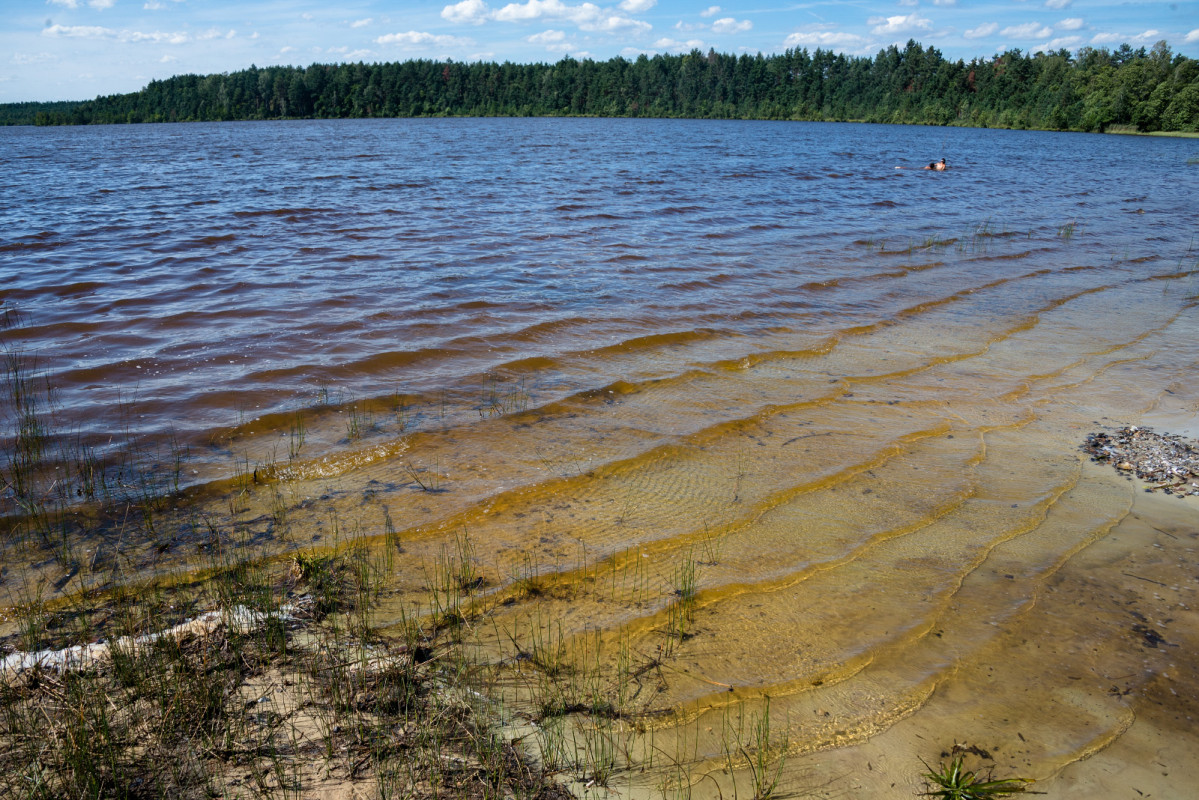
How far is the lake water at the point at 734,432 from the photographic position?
3.22 meters

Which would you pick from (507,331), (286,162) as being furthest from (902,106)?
(507,331)

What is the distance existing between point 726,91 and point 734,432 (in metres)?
135

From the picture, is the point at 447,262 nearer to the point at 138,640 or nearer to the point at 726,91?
the point at 138,640

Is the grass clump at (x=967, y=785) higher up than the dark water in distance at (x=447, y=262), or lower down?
lower down

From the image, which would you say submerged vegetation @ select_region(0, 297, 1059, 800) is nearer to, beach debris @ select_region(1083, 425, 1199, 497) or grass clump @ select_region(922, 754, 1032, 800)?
grass clump @ select_region(922, 754, 1032, 800)

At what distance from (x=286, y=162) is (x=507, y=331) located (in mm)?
29701

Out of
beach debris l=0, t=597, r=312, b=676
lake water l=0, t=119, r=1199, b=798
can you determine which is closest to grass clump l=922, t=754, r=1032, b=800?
lake water l=0, t=119, r=1199, b=798

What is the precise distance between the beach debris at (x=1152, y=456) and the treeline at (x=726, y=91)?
336ft

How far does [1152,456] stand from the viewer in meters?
5.61

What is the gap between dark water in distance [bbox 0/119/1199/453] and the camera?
26.0 ft

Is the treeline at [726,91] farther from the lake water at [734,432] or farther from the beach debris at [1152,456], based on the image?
the beach debris at [1152,456]

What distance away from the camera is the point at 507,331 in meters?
9.05

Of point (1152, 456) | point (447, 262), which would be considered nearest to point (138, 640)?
point (1152, 456)

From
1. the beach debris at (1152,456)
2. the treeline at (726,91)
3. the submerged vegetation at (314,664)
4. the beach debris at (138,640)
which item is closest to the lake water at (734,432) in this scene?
the submerged vegetation at (314,664)
